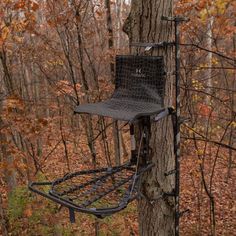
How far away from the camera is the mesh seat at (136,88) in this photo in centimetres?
289

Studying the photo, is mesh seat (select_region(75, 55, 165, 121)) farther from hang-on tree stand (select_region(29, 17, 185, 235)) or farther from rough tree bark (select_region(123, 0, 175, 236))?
rough tree bark (select_region(123, 0, 175, 236))

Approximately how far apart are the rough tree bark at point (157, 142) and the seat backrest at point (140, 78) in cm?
31

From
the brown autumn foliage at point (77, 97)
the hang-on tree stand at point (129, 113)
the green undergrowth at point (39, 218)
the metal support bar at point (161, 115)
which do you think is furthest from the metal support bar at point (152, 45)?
the green undergrowth at point (39, 218)

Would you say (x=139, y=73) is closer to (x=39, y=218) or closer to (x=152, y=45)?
(x=152, y=45)

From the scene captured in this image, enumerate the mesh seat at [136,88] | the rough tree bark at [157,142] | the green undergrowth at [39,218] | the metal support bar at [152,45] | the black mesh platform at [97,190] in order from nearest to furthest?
the black mesh platform at [97,190], the mesh seat at [136,88], the metal support bar at [152,45], the rough tree bark at [157,142], the green undergrowth at [39,218]

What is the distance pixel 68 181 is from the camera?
3.23m

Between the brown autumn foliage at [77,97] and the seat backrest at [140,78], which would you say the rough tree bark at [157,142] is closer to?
the seat backrest at [140,78]

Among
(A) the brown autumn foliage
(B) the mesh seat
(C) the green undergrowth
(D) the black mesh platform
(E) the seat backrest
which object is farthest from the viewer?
(C) the green undergrowth

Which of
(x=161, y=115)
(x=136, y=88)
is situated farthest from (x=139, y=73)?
(x=161, y=115)

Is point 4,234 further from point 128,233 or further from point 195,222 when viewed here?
point 195,222

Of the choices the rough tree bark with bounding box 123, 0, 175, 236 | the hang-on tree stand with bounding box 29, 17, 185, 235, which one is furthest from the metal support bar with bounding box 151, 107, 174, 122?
the rough tree bark with bounding box 123, 0, 175, 236

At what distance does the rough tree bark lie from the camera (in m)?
3.30

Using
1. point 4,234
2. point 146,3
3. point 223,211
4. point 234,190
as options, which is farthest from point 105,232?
point 146,3

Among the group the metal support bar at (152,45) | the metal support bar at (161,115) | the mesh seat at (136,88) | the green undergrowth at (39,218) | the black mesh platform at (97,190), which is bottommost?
the green undergrowth at (39,218)
